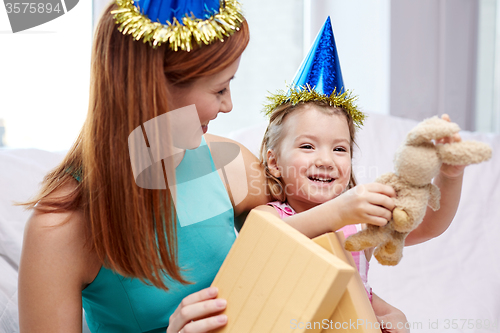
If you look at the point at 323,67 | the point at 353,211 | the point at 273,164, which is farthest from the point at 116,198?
the point at 323,67

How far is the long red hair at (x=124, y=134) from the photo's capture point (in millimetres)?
688

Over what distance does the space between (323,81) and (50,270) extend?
2.33 feet

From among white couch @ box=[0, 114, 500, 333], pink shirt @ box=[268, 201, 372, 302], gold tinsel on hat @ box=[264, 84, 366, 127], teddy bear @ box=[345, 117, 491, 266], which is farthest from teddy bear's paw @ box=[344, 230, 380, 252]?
white couch @ box=[0, 114, 500, 333]

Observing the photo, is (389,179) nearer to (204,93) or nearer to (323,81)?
(204,93)

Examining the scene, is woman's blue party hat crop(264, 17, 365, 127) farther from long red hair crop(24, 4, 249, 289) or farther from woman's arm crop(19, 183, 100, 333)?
woman's arm crop(19, 183, 100, 333)

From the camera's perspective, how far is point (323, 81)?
1051 millimetres

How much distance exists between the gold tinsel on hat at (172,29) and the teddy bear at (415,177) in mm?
342

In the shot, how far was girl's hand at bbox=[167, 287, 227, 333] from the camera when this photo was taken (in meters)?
0.64

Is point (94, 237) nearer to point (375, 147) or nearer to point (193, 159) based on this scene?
point (193, 159)

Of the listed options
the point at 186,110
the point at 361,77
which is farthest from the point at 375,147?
the point at 186,110

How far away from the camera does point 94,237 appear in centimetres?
72

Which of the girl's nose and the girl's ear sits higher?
the girl's nose

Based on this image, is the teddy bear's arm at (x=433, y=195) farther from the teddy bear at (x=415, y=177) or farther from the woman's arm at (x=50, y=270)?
the woman's arm at (x=50, y=270)

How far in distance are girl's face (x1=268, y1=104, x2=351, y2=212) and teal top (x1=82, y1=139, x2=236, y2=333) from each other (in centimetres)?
17
